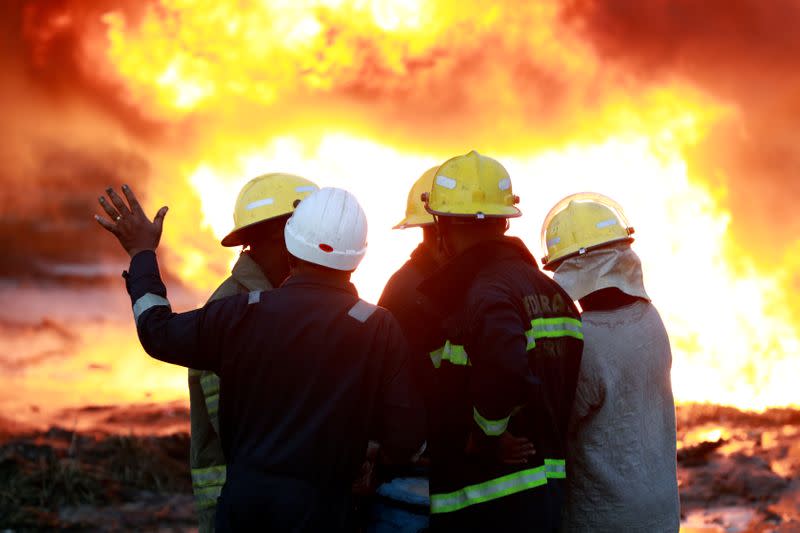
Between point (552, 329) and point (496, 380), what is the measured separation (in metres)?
0.51

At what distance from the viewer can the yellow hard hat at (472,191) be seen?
4.32 m

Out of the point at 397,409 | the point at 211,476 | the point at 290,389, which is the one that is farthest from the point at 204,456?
the point at 397,409

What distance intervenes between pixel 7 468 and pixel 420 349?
8047 mm

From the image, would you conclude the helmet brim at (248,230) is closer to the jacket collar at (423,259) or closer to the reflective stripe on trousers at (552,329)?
the jacket collar at (423,259)

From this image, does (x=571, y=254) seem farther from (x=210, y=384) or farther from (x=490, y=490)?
(x=210, y=384)

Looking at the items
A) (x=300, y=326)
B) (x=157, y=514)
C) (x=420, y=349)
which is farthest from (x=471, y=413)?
(x=157, y=514)

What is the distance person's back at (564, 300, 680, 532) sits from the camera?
439 cm

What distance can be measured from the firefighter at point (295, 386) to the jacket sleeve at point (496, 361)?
0.32 metres

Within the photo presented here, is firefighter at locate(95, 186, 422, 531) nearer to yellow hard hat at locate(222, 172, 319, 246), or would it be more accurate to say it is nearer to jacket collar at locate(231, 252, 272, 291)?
jacket collar at locate(231, 252, 272, 291)

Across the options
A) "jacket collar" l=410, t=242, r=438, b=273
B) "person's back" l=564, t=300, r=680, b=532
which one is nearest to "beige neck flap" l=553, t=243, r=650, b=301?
"person's back" l=564, t=300, r=680, b=532

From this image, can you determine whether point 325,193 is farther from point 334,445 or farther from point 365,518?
point 365,518

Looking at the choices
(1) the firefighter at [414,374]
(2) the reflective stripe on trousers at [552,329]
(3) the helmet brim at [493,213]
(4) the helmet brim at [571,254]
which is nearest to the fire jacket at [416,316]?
(1) the firefighter at [414,374]

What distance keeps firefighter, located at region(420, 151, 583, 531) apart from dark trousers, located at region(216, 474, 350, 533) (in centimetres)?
70

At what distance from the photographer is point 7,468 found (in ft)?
34.3
